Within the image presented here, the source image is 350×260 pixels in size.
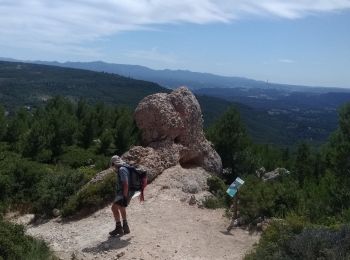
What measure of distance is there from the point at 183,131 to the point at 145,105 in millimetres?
1468

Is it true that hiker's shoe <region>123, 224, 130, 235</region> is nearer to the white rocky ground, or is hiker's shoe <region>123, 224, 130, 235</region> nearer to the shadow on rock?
the white rocky ground

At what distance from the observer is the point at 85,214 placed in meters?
12.3

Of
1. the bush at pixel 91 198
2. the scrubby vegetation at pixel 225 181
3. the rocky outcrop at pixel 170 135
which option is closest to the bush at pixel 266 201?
the scrubby vegetation at pixel 225 181

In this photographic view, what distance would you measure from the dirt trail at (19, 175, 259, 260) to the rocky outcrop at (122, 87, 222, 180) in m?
1.83

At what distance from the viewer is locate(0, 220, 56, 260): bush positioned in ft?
25.9

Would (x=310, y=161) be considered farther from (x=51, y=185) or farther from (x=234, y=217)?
(x=51, y=185)

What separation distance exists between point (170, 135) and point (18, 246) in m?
8.17

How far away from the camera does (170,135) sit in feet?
51.6

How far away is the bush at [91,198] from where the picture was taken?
1229 centimetres

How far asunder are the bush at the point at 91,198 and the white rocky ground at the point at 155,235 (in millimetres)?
271

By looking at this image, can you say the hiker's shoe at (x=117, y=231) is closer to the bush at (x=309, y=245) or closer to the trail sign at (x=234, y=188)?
the trail sign at (x=234, y=188)

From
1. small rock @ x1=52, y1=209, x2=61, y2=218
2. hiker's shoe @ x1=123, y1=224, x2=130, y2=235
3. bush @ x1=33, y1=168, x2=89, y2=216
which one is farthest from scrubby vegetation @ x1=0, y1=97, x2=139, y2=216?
hiker's shoe @ x1=123, y1=224, x2=130, y2=235

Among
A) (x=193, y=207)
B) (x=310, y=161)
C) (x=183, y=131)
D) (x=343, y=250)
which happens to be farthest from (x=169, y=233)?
(x=310, y=161)

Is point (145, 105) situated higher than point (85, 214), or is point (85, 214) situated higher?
point (145, 105)
